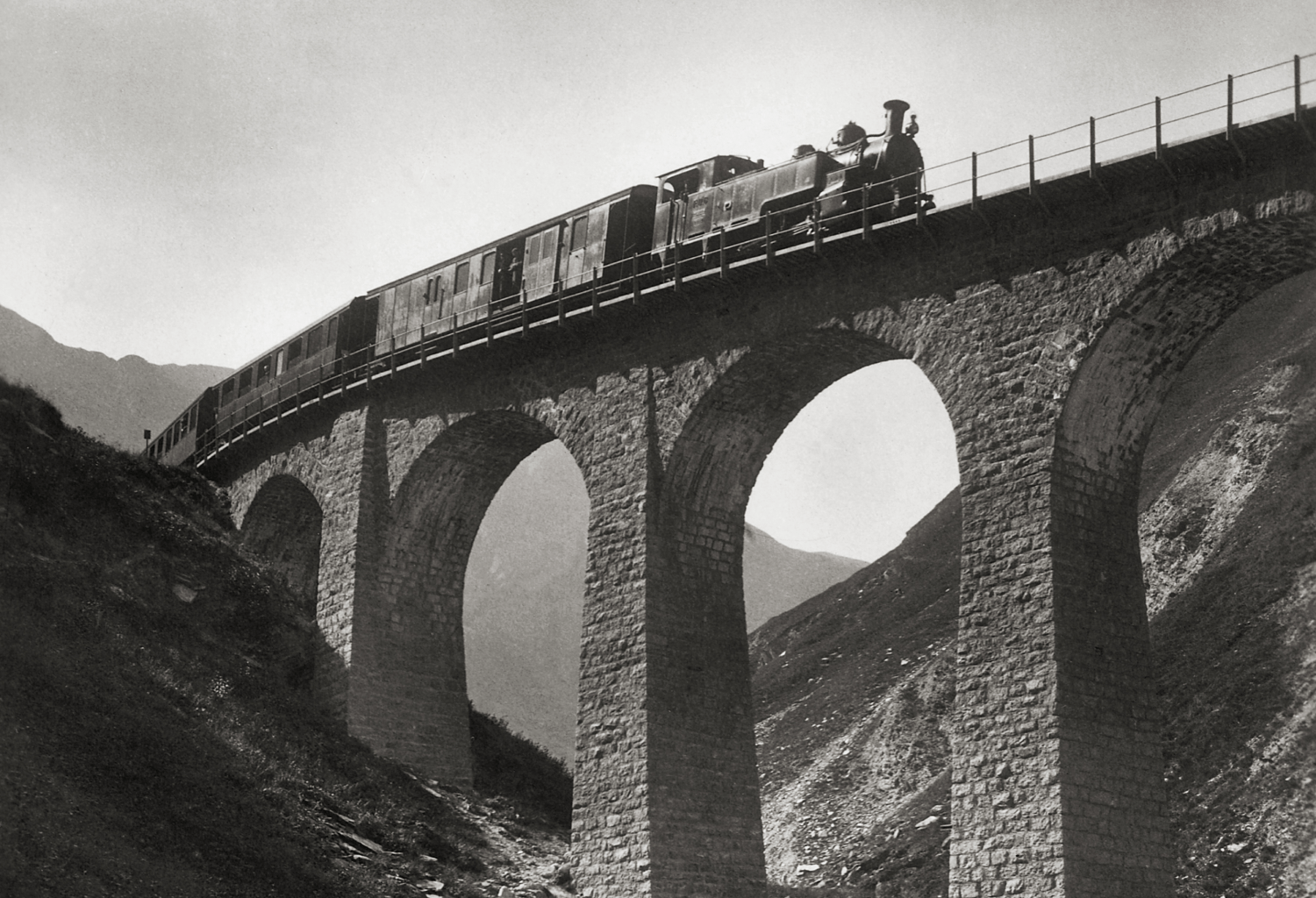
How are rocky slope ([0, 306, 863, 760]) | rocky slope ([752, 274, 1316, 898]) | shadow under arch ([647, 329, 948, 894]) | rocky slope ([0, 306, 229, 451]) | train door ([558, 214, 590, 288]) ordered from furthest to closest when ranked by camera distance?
rocky slope ([0, 306, 229, 451]) < rocky slope ([0, 306, 863, 760]) < train door ([558, 214, 590, 288]) < shadow under arch ([647, 329, 948, 894]) < rocky slope ([752, 274, 1316, 898])

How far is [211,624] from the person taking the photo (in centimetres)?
3584

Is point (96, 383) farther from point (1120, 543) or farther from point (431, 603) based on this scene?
point (1120, 543)

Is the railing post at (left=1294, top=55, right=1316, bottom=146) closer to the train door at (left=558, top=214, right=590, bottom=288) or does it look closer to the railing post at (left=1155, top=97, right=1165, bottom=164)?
the railing post at (left=1155, top=97, right=1165, bottom=164)

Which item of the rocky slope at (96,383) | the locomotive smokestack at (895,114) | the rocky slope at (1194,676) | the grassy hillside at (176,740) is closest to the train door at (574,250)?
the locomotive smokestack at (895,114)

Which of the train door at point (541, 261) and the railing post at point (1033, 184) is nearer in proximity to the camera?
the railing post at point (1033, 184)

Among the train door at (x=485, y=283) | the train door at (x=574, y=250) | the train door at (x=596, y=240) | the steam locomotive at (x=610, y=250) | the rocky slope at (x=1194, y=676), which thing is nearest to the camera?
the rocky slope at (x=1194, y=676)

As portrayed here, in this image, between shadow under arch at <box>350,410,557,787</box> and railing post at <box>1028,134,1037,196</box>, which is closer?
railing post at <box>1028,134,1037,196</box>

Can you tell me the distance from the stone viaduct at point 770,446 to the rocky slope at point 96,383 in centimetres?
6940

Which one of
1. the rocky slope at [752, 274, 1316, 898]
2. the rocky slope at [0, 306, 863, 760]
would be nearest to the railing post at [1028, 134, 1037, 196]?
the rocky slope at [752, 274, 1316, 898]

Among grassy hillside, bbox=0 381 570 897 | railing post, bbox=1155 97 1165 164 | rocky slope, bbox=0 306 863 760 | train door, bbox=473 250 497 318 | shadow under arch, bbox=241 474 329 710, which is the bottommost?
A: grassy hillside, bbox=0 381 570 897

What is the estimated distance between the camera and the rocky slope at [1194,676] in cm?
2717

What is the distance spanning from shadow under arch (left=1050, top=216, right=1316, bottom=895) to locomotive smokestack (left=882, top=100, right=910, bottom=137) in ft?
25.6

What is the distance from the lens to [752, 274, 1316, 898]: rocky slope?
27173 millimetres

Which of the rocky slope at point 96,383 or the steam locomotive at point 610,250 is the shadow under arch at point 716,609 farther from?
the rocky slope at point 96,383
